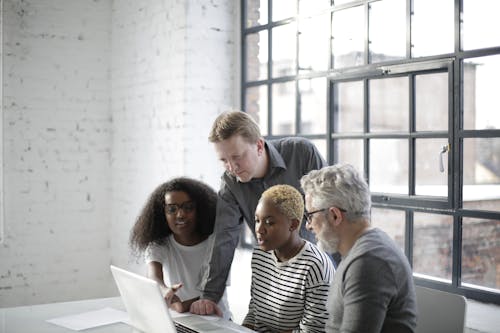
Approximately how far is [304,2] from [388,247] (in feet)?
7.95

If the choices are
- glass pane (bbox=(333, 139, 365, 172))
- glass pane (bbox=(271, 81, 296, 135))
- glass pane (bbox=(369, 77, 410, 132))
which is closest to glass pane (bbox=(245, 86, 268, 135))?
glass pane (bbox=(271, 81, 296, 135))

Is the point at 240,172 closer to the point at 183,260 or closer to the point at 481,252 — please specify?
the point at 183,260

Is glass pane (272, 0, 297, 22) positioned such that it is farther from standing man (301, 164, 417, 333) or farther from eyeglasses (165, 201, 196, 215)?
standing man (301, 164, 417, 333)

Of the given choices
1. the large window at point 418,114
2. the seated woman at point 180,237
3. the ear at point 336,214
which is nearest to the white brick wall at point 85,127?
the large window at point 418,114

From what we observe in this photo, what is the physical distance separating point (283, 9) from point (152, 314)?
8.28 feet

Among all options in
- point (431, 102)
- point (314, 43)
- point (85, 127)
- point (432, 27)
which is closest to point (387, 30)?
point (432, 27)

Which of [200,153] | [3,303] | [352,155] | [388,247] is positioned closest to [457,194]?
[352,155]

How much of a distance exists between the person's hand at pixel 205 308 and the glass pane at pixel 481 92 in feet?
4.51

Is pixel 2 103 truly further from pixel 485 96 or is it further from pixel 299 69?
pixel 485 96

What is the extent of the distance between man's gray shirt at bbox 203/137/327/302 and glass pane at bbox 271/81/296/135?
127 cm

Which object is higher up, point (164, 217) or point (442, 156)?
point (442, 156)

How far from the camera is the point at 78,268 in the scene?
5.26 metres

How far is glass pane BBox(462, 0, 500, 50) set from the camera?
2852mm

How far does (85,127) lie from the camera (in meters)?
5.26
